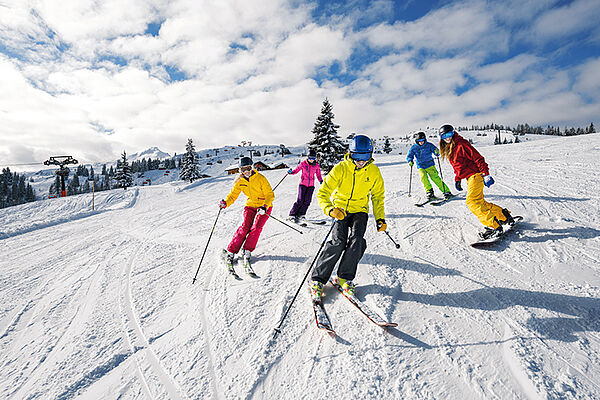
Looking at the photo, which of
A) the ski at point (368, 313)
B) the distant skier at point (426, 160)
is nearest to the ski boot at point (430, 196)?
the distant skier at point (426, 160)

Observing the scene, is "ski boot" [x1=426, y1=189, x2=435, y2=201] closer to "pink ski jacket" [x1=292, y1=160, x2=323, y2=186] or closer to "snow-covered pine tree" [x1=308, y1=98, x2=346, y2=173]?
"pink ski jacket" [x1=292, y1=160, x2=323, y2=186]

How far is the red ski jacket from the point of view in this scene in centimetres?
461

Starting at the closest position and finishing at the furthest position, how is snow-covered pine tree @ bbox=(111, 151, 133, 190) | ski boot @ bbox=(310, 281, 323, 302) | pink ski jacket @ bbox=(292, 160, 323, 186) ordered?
ski boot @ bbox=(310, 281, 323, 302) < pink ski jacket @ bbox=(292, 160, 323, 186) < snow-covered pine tree @ bbox=(111, 151, 133, 190)

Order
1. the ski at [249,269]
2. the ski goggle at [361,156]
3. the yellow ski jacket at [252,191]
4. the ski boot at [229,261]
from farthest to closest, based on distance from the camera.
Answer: the yellow ski jacket at [252,191] → the ski boot at [229,261] → the ski at [249,269] → the ski goggle at [361,156]

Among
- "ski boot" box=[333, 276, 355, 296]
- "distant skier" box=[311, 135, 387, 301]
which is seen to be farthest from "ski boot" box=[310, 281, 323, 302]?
"ski boot" box=[333, 276, 355, 296]

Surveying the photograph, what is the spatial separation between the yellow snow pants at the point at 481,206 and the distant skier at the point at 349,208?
1.98 m

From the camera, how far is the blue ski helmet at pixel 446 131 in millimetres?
5031

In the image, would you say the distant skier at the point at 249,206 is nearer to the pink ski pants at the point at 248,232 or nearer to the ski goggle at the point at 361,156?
the pink ski pants at the point at 248,232

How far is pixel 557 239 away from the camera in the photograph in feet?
13.9

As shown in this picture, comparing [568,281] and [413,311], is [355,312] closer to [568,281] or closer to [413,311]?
[413,311]

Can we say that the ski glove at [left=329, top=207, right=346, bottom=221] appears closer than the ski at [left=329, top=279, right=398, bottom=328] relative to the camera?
No

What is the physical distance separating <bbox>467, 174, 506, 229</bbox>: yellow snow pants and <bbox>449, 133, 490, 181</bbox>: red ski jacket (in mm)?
132

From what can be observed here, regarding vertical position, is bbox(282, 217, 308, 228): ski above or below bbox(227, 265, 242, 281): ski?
above

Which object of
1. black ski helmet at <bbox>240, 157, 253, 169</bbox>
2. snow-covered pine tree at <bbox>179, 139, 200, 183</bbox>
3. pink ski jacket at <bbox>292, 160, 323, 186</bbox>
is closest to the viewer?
black ski helmet at <bbox>240, 157, 253, 169</bbox>
